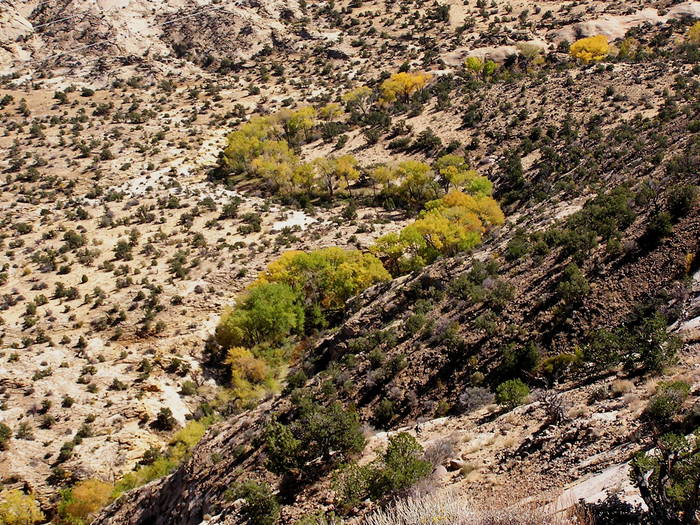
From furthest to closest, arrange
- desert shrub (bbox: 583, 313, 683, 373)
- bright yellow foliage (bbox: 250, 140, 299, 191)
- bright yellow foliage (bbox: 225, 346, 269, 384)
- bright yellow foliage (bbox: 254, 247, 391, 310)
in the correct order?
bright yellow foliage (bbox: 250, 140, 299, 191)
bright yellow foliage (bbox: 254, 247, 391, 310)
bright yellow foliage (bbox: 225, 346, 269, 384)
desert shrub (bbox: 583, 313, 683, 373)

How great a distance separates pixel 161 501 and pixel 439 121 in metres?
60.5

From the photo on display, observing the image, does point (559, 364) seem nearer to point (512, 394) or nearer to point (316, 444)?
point (512, 394)

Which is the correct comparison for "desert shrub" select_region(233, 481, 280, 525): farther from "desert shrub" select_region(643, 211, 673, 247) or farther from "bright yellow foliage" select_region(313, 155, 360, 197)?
"bright yellow foliage" select_region(313, 155, 360, 197)

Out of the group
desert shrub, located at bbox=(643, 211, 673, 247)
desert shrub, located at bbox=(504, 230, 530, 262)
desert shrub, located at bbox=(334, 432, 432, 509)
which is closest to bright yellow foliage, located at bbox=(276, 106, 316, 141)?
desert shrub, located at bbox=(504, 230, 530, 262)

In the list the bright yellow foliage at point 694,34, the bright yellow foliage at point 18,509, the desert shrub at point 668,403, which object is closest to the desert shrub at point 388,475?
the desert shrub at point 668,403

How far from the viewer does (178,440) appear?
33.2 metres

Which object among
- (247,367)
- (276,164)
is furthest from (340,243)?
(276,164)

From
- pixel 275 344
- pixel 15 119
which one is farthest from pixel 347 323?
pixel 15 119

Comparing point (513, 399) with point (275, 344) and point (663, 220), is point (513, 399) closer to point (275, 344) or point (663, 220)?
point (663, 220)

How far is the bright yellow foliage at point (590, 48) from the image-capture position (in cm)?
7706

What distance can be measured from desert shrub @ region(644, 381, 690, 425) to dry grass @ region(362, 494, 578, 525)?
11.6 ft

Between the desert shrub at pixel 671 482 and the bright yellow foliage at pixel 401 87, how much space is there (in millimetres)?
77598

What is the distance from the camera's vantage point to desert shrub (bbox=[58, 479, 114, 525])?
29.1 metres

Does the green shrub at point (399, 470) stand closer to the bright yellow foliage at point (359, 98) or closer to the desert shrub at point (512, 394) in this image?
the desert shrub at point (512, 394)
